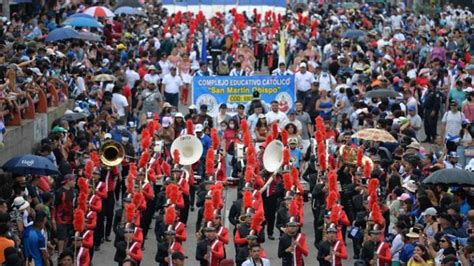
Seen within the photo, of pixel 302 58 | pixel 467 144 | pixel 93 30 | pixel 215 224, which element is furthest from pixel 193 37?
pixel 215 224

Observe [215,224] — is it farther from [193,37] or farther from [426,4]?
[426,4]

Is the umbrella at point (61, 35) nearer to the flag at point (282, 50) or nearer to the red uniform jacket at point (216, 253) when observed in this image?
the flag at point (282, 50)

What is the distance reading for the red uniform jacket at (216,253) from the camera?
20.0m

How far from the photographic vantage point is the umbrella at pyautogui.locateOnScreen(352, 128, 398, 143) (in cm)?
2495

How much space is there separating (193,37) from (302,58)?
273 inches

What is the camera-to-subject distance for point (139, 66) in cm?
3462

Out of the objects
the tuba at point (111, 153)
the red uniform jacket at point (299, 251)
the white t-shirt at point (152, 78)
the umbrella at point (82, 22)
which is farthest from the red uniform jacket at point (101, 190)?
the umbrella at point (82, 22)

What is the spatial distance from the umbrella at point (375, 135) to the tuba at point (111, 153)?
3.73 meters

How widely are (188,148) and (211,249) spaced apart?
5873 mm

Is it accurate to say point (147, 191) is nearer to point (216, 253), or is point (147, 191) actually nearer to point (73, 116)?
point (216, 253)

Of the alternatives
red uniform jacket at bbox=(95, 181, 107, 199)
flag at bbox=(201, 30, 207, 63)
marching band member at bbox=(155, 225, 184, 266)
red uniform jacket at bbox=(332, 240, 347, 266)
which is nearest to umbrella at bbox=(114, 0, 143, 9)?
flag at bbox=(201, 30, 207, 63)

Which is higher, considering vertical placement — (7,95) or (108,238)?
(7,95)

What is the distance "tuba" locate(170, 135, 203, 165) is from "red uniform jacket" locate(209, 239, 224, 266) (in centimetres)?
543

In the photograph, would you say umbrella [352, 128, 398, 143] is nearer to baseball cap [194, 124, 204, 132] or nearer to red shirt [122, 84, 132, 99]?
baseball cap [194, 124, 204, 132]
